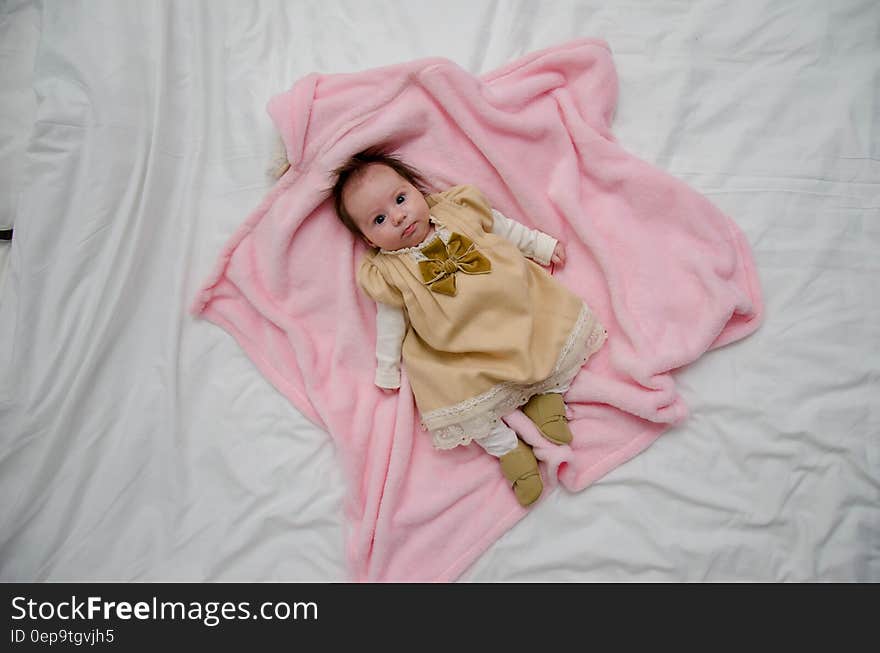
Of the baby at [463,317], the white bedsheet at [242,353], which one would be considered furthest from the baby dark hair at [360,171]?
the white bedsheet at [242,353]

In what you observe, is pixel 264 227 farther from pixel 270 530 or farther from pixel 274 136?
Result: pixel 270 530

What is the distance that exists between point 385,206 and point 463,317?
0.80ft

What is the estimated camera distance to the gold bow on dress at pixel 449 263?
119 centimetres

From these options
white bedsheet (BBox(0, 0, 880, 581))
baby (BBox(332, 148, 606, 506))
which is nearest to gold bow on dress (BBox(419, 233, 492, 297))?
baby (BBox(332, 148, 606, 506))

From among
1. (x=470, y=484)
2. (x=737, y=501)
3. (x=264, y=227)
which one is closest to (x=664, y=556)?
(x=737, y=501)

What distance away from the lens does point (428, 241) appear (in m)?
1.22

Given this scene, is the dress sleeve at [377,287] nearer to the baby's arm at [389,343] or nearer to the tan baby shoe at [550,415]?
the baby's arm at [389,343]

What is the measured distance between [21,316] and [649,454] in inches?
46.6

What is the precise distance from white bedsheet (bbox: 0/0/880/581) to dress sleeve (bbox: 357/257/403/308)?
0.91 ft

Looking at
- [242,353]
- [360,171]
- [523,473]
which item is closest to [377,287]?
[360,171]

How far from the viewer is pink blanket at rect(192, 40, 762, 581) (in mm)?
1197

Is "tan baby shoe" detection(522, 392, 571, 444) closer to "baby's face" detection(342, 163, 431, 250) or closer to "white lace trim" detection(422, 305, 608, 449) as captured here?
"white lace trim" detection(422, 305, 608, 449)

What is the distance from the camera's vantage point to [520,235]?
129 centimetres

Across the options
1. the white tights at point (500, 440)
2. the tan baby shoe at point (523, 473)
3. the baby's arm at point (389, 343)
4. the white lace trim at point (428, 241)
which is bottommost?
the tan baby shoe at point (523, 473)
